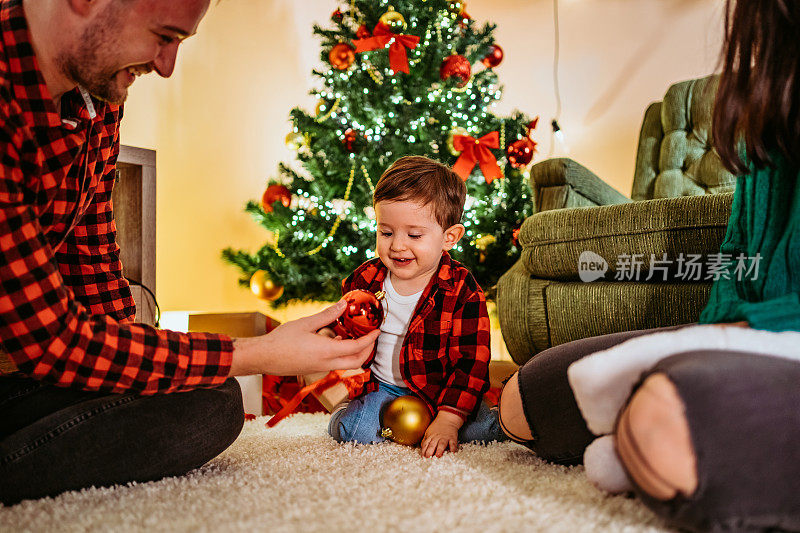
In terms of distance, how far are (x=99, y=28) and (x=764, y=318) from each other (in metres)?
0.84

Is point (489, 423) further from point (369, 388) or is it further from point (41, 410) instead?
point (41, 410)

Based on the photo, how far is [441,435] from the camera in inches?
40.3

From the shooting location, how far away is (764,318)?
0.67 meters

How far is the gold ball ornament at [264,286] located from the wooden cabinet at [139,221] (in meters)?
0.51

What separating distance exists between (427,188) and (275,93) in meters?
1.86

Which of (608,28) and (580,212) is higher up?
(608,28)

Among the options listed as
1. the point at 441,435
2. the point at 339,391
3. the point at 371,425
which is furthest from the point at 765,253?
the point at 339,391

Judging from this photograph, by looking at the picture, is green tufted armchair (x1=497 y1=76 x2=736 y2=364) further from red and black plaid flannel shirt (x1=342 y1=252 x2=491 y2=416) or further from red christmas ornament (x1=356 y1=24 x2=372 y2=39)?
red christmas ornament (x1=356 y1=24 x2=372 y2=39)

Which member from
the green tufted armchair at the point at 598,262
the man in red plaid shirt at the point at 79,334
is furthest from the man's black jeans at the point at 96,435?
the green tufted armchair at the point at 598,262

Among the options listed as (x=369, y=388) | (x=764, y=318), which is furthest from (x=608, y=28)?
(x=764, y=318)

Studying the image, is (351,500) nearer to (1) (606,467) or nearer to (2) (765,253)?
(1) (606,467)

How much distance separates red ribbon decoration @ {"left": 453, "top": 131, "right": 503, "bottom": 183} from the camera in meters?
1.99

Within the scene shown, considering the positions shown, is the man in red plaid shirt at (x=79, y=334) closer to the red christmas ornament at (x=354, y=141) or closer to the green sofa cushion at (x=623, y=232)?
the green sofa cushion at (x=623, y=232)

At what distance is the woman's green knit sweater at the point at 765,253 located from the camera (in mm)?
671
